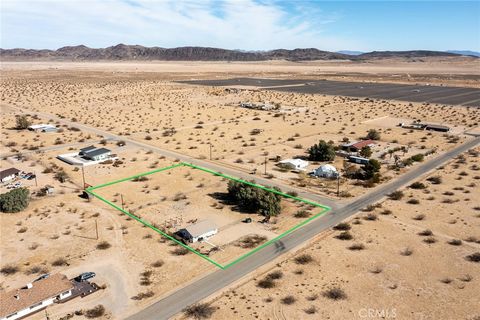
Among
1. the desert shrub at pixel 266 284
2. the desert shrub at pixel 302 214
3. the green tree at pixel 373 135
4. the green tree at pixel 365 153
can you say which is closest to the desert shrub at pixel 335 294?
the desert shrub at pixel 266 284

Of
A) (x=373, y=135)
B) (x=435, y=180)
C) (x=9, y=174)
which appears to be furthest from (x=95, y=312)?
(x=373, y=135)

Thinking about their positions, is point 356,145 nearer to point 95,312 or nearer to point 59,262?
point 59,262

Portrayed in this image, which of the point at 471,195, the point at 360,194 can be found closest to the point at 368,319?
the point at 360,194

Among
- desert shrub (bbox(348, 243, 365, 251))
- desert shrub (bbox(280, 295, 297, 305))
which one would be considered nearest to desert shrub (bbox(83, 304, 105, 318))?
desert shrub (bbox(280, 295, 297, 305))

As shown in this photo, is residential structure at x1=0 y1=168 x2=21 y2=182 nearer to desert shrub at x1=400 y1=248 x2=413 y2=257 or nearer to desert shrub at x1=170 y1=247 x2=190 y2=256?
desert shrub at x1=170 y1=247 x2=190 y2=256

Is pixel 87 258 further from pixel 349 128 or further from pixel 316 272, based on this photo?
pixel 349 128
